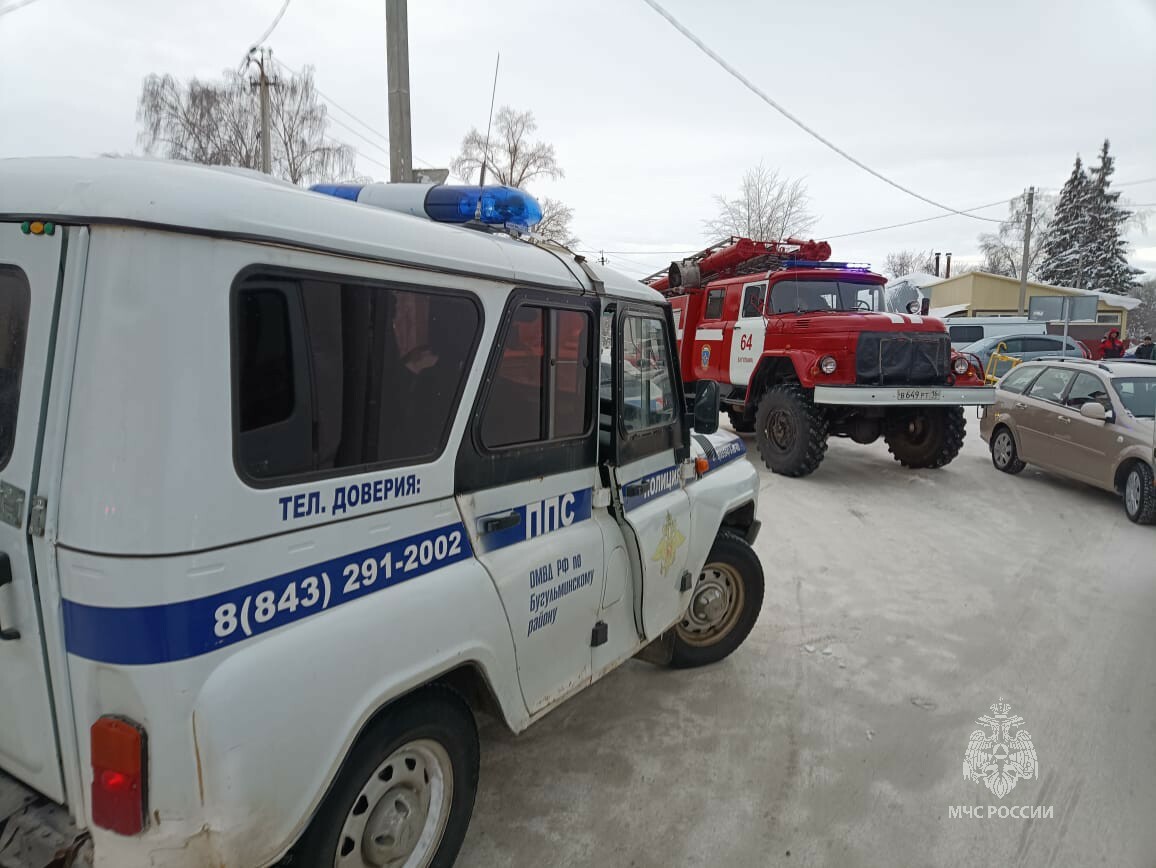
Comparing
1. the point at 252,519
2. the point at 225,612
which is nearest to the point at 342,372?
the point at 252,519

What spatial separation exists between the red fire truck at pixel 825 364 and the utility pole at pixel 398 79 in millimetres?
4202

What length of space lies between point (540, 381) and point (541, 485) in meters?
0.37

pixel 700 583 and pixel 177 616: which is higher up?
pixel 177 616

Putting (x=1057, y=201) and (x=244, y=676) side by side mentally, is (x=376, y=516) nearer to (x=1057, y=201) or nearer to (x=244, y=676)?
(x=244, y=676)

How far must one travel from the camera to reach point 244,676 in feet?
5.05

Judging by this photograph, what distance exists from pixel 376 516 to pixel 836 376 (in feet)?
23.2

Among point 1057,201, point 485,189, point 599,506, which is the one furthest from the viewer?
point 1057,201

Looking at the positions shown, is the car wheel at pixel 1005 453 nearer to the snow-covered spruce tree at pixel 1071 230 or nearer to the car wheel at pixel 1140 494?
the car wheel at pixel 1140 494

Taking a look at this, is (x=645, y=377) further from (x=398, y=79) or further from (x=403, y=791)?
(x=398, y=79)

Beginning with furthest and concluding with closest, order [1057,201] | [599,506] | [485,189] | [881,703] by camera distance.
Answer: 1. [1057,201]
2. [881,703]
3. [599,506]
4. [485,189]

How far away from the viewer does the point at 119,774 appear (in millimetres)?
1481

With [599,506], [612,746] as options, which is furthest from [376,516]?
[612,746]

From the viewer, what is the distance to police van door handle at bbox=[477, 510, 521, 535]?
2.20 m

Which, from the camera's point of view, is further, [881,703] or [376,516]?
[881,703]
